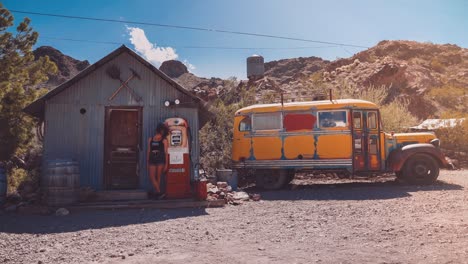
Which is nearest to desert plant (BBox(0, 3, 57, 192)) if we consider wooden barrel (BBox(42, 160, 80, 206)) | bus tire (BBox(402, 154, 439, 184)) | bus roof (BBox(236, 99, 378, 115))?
wooden barrel (BBox(42, 160, 80, 206))

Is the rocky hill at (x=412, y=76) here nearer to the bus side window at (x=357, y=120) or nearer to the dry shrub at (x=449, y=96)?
the dry shrub at (x=449, y=96)

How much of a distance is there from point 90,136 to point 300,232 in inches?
266

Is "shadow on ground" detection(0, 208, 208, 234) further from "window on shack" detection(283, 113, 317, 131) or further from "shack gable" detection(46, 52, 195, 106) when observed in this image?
"window on shack" detection(283, 113, 317, 131)

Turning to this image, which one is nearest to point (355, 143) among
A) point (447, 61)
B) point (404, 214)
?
point (404, 214)

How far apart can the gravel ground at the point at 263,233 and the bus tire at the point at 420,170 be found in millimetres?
1791

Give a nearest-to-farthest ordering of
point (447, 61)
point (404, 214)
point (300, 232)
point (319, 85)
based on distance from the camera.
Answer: point (300, 232), point (404, 214), point (319, 85), point (447, 61)

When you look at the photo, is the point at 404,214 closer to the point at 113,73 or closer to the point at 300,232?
the point at 300,232

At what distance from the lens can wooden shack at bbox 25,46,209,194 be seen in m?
9.97

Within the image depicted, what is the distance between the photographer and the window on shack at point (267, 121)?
1207 cm

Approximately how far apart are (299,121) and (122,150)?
5.74 meters

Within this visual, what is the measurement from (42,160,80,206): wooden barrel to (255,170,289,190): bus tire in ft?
19.6

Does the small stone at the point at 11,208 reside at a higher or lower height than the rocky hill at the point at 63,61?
lower

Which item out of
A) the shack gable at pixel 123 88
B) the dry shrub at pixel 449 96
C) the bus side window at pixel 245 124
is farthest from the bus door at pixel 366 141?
the dry shrub at pixel 449 96

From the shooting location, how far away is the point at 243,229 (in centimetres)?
654
